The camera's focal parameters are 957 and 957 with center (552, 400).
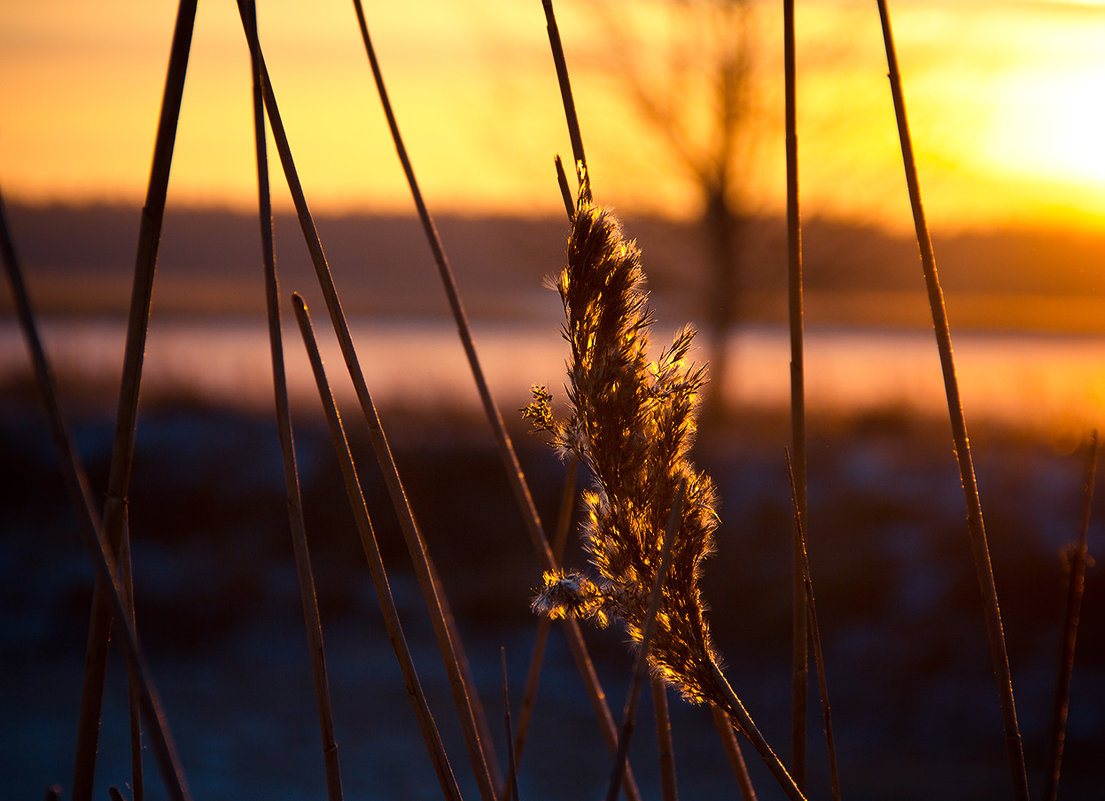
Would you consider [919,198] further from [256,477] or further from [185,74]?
[256,477]

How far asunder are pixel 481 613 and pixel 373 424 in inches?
172

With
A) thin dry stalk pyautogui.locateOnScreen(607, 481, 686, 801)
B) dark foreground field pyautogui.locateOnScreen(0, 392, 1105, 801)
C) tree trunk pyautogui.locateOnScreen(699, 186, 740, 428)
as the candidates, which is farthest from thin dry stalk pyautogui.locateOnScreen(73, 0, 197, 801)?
tree trunk pyautogui.locateOnScreen(699, 186, 740, 428)

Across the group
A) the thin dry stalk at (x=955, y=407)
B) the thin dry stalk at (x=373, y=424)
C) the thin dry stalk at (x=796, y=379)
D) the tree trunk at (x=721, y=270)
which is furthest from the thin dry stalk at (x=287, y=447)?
the tree trunk at (x=721, y=270)

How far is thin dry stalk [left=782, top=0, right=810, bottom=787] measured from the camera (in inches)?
41.4

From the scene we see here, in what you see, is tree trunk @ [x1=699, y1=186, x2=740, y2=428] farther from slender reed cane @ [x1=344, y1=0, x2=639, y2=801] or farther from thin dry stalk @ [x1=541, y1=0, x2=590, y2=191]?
thin dry stalk @ [x1=541, y1=0, x2=590, y2=191]

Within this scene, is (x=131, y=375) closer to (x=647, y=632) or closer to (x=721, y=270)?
(x=647, y=632)

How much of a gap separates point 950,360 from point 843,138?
7893 mm

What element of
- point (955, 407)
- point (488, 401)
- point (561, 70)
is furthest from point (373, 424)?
point (955, 407)

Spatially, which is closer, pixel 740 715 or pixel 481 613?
pixel 740 715

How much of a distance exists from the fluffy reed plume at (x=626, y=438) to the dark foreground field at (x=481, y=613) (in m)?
3.24

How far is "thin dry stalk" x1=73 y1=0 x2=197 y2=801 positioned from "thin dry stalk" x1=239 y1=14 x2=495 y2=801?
13cm

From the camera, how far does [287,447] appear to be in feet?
3.68

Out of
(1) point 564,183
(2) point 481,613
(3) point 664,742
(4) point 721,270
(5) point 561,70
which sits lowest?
(2) point 481,613

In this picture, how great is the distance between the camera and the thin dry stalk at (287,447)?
3.38 ft
